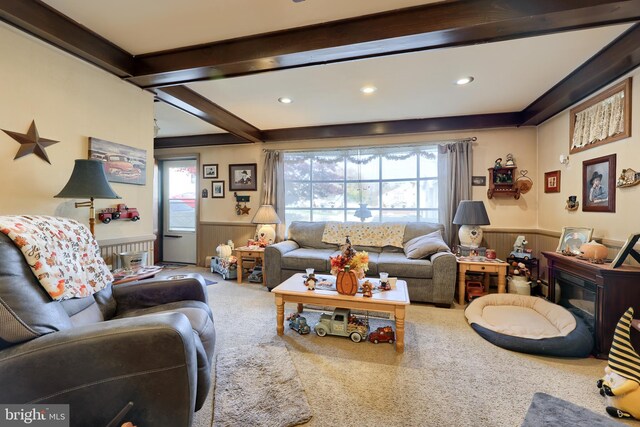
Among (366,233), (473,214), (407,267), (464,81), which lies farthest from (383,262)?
(464,81)

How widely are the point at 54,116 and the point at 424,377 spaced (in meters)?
3.23

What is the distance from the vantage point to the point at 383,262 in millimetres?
3346

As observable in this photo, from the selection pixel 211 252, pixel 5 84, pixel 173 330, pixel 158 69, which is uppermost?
pixel 158 69

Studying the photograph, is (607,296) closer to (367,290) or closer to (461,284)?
(461,284)

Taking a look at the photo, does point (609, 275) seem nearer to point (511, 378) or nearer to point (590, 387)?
A: point (590, 387)

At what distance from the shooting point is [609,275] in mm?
2004

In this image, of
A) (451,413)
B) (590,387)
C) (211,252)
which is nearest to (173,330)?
(451,413)

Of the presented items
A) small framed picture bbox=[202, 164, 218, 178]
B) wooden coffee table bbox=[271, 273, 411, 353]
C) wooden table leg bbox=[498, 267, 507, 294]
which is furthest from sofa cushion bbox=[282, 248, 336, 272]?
small framed picture bbox=[202, 164, 218, 178]

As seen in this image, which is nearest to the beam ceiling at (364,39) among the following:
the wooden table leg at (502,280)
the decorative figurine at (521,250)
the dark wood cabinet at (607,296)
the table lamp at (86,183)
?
the table lamp at (86,183)

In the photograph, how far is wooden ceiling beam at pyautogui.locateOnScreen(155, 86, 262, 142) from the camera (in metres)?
2.87

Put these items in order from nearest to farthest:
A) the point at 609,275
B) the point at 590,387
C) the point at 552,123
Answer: the point at 590,387
the point at 609,275
the point at 552,123

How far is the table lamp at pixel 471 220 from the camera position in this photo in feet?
11.3

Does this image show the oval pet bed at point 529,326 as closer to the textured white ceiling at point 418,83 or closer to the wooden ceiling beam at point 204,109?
the textured white ceiling at point 418,83

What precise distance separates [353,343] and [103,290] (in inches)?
73.5
